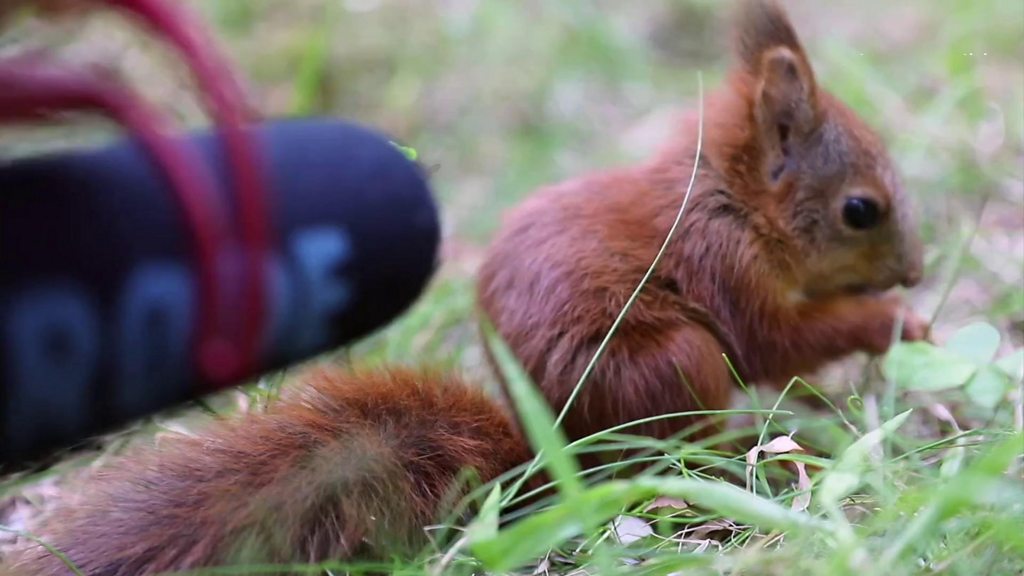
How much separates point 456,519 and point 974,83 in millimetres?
1935

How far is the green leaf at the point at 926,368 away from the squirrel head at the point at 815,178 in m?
0.24

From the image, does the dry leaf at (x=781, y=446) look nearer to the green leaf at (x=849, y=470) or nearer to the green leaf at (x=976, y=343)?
the green leaf at (x=849, y=470)

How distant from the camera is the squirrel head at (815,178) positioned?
5.23ft

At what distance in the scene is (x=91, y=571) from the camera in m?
0.98

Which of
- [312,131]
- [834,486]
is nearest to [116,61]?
[312,131]

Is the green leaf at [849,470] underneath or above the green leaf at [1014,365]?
above

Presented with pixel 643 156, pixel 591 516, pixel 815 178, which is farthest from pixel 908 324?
pixel 643 156

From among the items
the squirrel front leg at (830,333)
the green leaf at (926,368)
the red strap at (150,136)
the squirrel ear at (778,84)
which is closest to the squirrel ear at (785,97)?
the squirrel ear at (778,84)

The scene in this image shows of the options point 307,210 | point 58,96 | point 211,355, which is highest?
point 58,96

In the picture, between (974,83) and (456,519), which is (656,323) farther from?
(974,83)

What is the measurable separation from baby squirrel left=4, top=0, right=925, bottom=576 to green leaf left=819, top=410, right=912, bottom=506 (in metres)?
0.35

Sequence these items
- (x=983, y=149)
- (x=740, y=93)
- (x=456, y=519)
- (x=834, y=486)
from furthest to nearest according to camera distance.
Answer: (x=983, y=149)
(x=740, y=93)
(x=456, y=519)
(x=834, y=486)

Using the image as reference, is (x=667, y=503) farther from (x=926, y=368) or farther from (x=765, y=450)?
(x=926, y=368)

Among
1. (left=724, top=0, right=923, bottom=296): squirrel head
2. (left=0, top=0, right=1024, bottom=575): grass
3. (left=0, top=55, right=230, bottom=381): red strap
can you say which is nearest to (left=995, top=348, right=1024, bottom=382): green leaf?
(left=0, top=0, right=1024, bottom=575): grass
